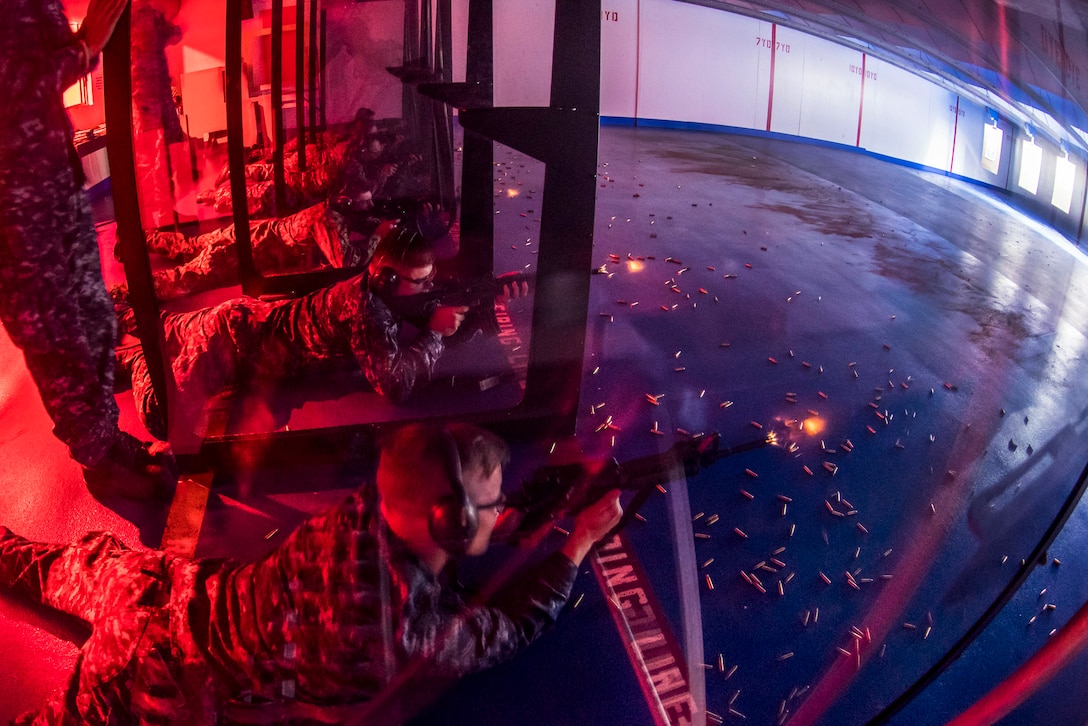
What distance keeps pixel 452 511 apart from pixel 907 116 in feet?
20.1

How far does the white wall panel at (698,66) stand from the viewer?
11.7 metres

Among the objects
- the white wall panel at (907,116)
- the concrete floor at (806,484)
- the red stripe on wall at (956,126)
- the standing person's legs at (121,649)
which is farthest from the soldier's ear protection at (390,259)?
the red stripe on wall at (956,126)

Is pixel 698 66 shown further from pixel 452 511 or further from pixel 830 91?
pixel 452 511

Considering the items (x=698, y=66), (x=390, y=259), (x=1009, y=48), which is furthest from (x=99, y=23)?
(x=698, y=66)

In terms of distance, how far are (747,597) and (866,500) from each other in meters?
0.80

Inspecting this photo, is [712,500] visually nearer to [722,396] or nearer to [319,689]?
[722,396]

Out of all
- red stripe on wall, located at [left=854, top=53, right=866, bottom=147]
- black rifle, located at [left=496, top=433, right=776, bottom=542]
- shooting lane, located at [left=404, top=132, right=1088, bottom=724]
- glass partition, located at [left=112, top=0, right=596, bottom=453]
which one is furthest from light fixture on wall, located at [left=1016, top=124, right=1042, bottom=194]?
red stripe on wall, located at [left=854, top=53, right=866, bottom=147]

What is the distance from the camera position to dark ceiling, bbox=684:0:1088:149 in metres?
1.70

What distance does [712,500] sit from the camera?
7.66 feet

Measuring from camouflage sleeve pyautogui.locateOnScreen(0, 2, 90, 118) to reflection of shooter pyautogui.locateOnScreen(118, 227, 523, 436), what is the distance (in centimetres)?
112

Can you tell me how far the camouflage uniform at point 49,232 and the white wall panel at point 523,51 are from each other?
9.47m

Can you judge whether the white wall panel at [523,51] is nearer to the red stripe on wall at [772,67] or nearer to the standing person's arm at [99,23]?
the red stripe on wall at [772,67]

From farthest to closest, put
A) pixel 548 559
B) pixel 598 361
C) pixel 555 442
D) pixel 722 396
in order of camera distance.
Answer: pixel 598 361 < pixel 722 396 < pixel 555 442 < pixel 548 559

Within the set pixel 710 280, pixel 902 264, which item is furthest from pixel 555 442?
pixel 902 264
